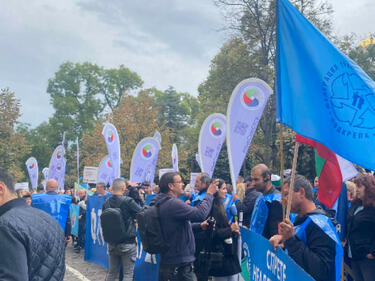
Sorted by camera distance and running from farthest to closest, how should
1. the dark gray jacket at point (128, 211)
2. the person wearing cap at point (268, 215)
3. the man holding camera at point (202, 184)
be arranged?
1. the dark gray jacket at point (128, 211)
2. the man holding camera at point (202, 184)
3. the person wearing cap at point (268, 215)

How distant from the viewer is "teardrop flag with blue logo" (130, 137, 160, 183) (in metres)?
13.7

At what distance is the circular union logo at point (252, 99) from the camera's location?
7.02 m

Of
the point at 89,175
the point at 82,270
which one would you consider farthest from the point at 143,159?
the point at 82,270

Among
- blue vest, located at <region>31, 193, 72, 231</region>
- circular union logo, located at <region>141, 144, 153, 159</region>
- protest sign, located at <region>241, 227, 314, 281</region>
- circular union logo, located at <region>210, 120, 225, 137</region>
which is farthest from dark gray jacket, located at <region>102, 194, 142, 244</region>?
circular union logo, located at <region>141, 144, 153, 159</region>

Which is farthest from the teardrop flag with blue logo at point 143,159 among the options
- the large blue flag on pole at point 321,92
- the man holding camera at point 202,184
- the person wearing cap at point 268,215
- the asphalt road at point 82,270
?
A: the large blue flag on pole at point 321,92

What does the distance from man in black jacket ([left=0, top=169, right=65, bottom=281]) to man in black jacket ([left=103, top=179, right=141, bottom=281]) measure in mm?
3669

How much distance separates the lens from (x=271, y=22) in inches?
1025

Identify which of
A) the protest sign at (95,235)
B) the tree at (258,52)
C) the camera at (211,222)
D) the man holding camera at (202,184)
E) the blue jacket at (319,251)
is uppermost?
the tree at (258,52)

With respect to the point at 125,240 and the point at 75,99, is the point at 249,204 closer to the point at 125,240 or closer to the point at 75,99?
the point at 125,240

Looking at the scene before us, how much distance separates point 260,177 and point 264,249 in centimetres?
123

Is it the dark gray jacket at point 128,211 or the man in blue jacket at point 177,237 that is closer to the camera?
the man in blue jacket at point 177,237

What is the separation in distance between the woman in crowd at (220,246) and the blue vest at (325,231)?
1948 millimetres

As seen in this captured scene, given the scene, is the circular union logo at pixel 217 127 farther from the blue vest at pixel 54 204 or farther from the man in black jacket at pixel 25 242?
the man in black jacket at pixel 25 242

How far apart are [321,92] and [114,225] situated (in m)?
3.99
